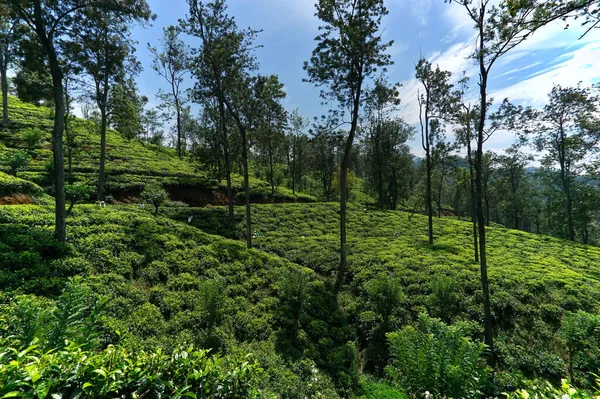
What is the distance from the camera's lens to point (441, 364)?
598cm

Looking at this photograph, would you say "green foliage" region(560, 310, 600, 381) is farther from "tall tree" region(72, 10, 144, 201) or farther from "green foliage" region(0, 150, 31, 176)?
"green foliage" region(0, 150, 31, 176)

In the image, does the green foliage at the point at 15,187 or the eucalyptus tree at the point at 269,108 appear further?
the eucalyptus tree at the point at 269,108

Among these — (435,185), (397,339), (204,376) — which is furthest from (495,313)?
(435,185)

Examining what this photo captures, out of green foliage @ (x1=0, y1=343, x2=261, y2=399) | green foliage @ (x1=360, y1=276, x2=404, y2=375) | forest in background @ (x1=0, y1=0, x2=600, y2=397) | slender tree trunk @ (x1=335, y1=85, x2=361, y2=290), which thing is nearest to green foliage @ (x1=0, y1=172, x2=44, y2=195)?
forest in background @ (x1=0, y1=0, x2=600, y2=397)

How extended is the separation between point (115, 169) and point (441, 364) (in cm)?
2891

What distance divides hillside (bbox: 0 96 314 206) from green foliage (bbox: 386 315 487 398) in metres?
23.4

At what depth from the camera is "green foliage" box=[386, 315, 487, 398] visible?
570 centimetres

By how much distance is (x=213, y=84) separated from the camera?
16.8 m

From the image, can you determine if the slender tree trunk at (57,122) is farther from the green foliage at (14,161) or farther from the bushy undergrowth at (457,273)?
the green foliage at (14,161)

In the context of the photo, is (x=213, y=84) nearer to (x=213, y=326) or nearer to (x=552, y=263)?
(x=213, y=326)

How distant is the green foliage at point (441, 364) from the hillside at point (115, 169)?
23390 millimetres

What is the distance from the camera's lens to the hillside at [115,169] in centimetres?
2109

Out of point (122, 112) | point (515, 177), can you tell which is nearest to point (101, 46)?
point (122, 112)

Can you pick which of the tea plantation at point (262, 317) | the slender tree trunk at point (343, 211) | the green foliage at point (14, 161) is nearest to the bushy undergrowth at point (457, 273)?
the tea plantation at point (262, 317)
